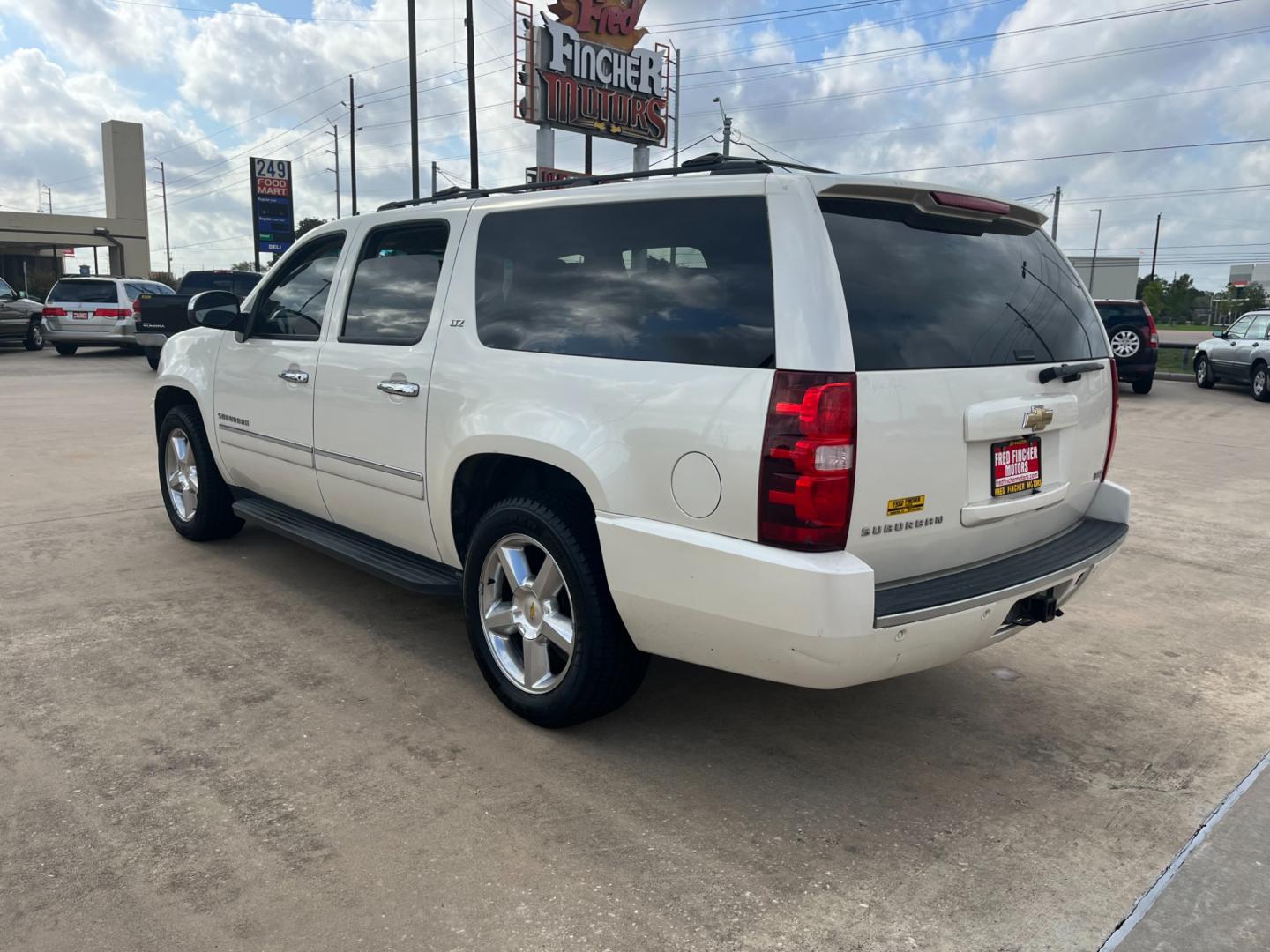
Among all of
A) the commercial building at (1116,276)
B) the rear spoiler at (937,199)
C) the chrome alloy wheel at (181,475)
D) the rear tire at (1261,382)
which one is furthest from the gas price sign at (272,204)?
the commercial building at (1116,276)

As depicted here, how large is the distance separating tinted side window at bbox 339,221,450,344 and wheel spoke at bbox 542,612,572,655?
1.30 m

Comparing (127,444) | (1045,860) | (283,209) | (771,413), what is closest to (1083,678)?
(1045,860)

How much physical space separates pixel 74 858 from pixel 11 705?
1.24 metres

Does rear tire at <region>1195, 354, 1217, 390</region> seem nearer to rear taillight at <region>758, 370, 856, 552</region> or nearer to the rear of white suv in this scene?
rear taillight at <region>758, 370, 856, 552</region>

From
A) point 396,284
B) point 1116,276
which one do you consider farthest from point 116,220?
point 1116,276

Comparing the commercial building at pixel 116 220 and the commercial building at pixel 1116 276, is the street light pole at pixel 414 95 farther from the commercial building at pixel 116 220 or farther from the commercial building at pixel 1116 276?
the commercial building at pixel 1116 276

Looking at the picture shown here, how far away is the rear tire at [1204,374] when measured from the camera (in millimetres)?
17578

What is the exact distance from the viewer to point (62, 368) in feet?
60.4

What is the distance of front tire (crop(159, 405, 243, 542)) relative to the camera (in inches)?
221

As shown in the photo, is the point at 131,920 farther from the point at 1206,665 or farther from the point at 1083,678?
the point at 1206,665

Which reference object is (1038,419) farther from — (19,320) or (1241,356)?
(19,320)

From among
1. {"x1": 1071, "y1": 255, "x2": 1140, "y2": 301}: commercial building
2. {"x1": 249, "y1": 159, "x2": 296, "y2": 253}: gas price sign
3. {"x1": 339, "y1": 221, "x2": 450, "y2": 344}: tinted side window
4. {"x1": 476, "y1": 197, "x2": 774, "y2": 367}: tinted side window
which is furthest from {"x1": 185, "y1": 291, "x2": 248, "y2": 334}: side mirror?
A: {"x1": 1071, "y1": 255, "x2": 1140, "y2": 301}: commercial building

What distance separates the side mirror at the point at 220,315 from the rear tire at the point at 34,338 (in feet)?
66.8

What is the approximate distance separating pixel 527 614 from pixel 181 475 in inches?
135
